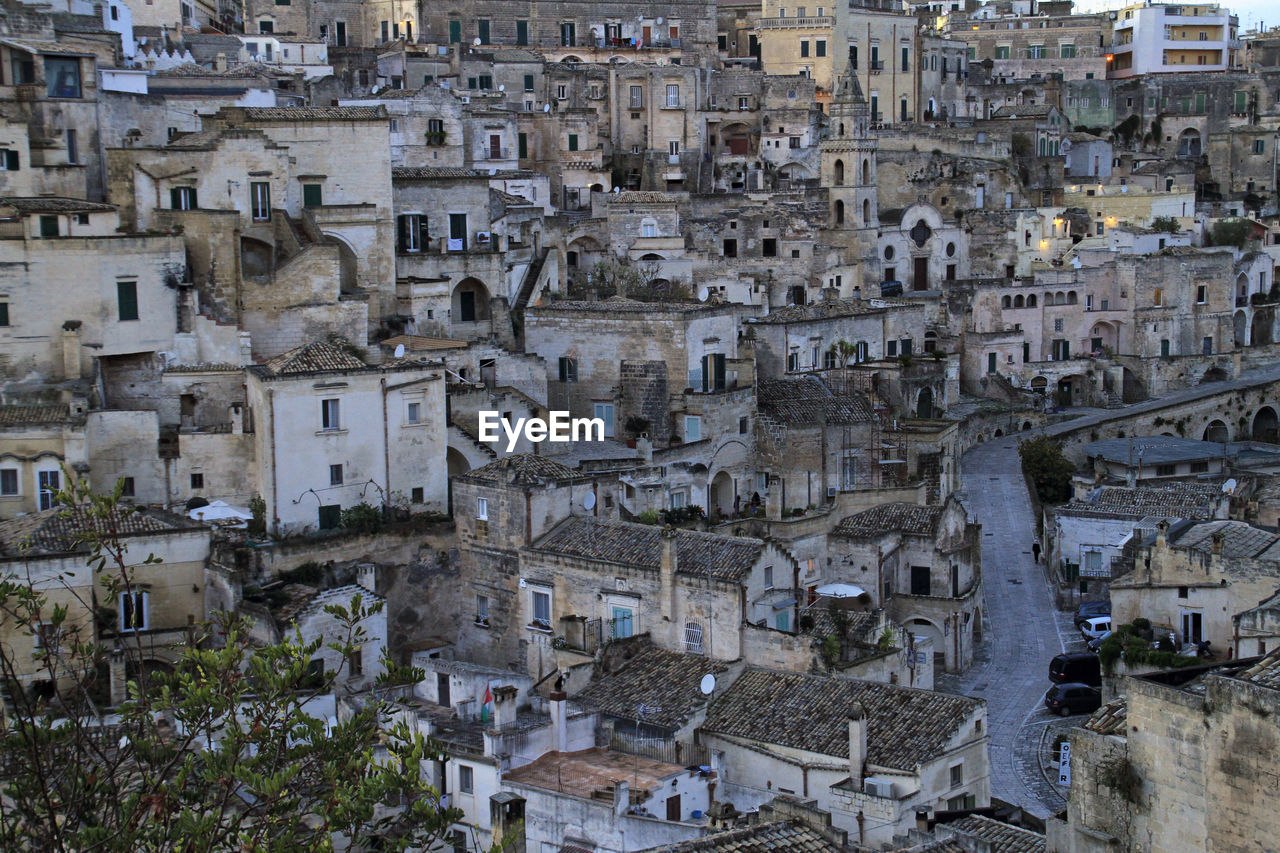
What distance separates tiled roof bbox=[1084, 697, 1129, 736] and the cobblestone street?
8608mm

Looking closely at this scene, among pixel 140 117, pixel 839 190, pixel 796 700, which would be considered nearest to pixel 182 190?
pixel 140 117

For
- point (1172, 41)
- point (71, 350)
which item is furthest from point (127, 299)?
point (1172, 41)

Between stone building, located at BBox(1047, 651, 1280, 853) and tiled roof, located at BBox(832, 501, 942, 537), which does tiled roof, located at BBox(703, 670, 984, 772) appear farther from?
tiled roof, located at BBox(832, 501, 942, 537)

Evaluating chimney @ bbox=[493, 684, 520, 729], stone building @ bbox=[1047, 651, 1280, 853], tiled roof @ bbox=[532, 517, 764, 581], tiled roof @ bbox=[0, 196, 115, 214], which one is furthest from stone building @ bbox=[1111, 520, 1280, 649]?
tiled roof @ bbox=[0, 196, 115, 214]

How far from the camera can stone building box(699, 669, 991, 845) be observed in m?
26.1

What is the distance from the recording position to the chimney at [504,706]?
1078 inches

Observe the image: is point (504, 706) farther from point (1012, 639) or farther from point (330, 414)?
point (1012, 639)

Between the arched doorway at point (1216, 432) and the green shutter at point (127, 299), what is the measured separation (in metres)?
33.7

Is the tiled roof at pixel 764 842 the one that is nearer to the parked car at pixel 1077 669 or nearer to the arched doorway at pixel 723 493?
the parked car at pixel 1077 669

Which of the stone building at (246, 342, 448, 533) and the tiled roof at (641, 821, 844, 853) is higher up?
the stone building at (246, 342, 448, 533)

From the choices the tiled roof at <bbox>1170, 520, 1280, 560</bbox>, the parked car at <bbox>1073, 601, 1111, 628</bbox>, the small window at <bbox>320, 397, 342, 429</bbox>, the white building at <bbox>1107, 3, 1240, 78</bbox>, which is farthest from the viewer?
the white building at <bbox>1107, 3, 1240, 78</bbox>

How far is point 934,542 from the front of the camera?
37.3 meters

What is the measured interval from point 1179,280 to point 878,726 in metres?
36.6

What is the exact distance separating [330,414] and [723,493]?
10038 millimetres
